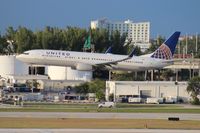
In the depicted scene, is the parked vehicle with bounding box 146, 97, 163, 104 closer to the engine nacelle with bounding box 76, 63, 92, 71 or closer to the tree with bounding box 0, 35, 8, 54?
the engine nacelle with bounding box 76, 63, 92, 71

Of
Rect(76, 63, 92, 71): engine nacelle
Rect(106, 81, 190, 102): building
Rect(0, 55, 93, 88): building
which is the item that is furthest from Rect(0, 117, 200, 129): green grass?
Rect(0, 55, 93, 88): building

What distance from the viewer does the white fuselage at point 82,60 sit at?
116 m

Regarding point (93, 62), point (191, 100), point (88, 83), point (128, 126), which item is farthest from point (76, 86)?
point (128, 126)

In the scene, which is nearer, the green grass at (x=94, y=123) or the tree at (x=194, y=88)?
the green grass at (x=94, y=123)

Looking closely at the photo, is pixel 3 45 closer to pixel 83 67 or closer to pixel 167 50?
pixel 83 67

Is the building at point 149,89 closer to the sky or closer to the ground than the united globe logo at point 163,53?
closer to the ground

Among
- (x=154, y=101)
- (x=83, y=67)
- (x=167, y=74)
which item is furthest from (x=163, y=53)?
(x=154, y=101)

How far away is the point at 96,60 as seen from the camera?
12225 centimetres

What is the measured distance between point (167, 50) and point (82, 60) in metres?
19.0

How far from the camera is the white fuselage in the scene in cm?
11644

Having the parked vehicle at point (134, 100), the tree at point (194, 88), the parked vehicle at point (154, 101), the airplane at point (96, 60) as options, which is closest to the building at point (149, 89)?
the tree at point (194, 88)

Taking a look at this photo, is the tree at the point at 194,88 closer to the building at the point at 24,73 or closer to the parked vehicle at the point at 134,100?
the parked vehicle at the point at 134,100

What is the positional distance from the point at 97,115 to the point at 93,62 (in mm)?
58547

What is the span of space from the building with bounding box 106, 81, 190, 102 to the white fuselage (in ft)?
49.6
